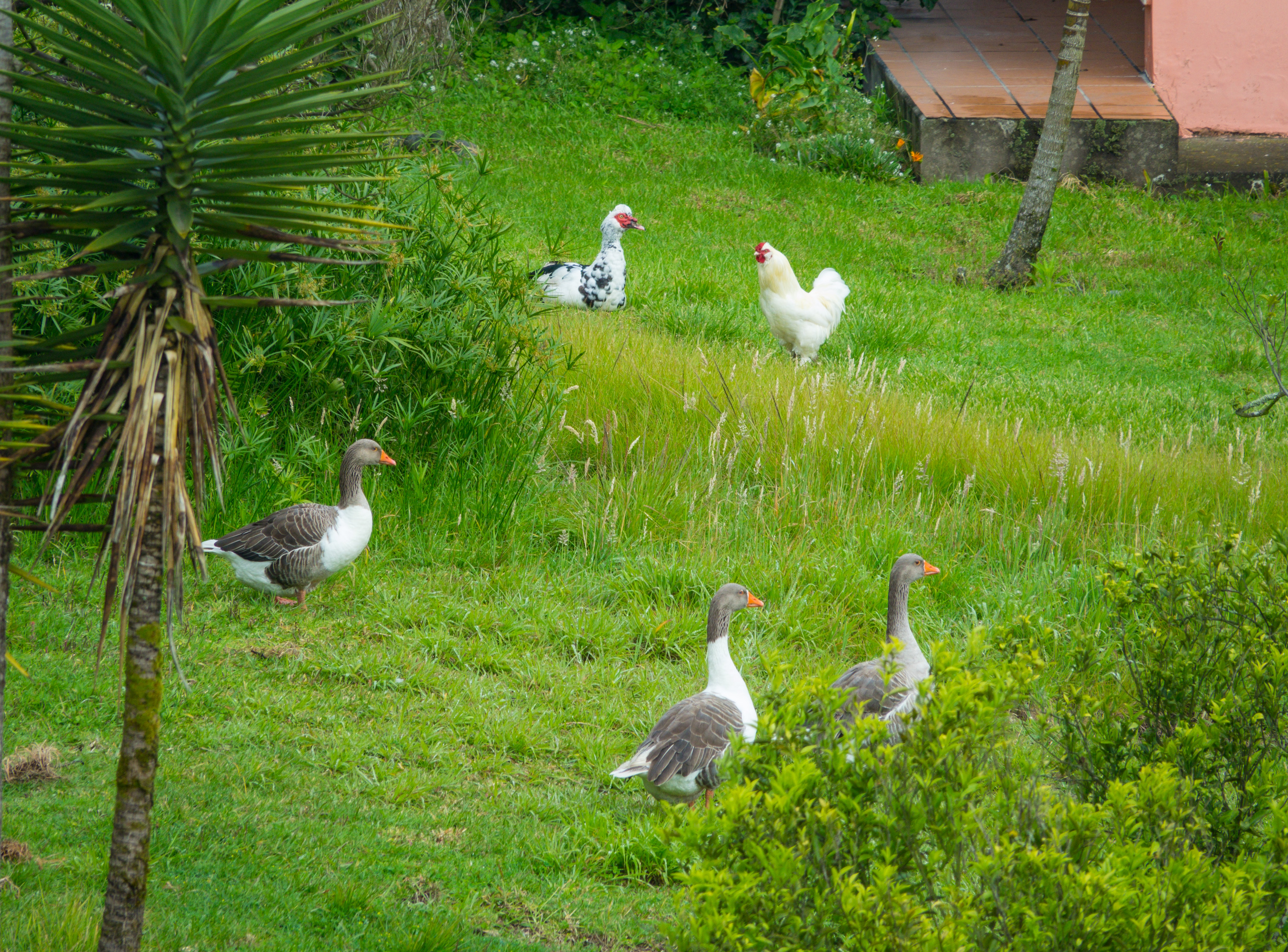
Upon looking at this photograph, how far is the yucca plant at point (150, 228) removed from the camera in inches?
106

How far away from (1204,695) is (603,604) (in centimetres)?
371

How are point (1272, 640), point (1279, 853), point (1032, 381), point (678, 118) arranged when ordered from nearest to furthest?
point (1279, 853) → point (1272, 640) → point (1032, 381) → point (678, 118)

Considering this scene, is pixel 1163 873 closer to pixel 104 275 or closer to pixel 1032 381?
pixel 104 275

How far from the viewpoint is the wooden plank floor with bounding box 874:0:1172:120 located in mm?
17078

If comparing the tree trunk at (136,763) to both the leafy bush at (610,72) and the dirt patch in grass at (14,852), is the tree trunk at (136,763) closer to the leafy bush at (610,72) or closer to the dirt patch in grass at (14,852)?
the dirt patch in grass at (14,852)

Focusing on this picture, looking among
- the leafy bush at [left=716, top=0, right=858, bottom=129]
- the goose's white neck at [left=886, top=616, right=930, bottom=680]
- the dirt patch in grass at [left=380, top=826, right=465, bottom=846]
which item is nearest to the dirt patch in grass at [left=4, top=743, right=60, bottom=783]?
the dirt patch in grass at [left=380, top=826, right=465, bottom=846]

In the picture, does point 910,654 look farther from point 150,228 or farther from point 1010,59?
point 1010,59

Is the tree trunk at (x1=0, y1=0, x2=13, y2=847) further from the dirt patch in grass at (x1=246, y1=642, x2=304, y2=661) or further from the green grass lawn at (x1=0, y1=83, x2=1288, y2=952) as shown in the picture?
the dirt patch in grass at (x1=246, y1=642, x2=304, y2=661)

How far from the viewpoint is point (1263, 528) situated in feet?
23.6

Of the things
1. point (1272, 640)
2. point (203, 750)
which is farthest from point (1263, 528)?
point (203, 750)

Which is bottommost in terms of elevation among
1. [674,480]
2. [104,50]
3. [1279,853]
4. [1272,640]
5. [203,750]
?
[203,750]

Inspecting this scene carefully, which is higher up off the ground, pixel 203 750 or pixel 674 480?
pixel 674 480

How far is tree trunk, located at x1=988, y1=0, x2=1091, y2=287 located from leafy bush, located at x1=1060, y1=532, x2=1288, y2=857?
10.5 metres

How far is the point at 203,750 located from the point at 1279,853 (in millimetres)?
4007
